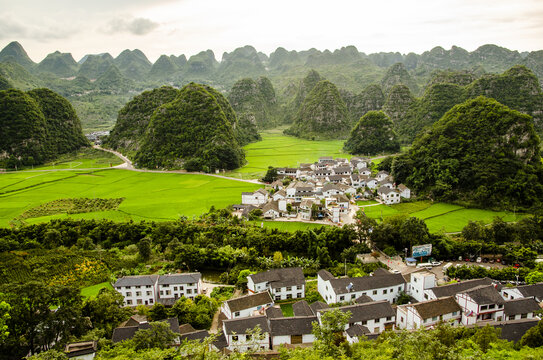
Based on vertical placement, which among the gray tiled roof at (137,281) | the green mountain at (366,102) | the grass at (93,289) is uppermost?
the green mountain at (366,102)

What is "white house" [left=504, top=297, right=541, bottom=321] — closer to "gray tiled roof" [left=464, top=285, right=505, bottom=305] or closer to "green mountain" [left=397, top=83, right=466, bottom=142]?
"gray tiled roof" [left=464, top=285, right=505, bottom=305]

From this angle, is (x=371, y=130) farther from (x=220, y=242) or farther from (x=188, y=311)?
(x=188, y=311)

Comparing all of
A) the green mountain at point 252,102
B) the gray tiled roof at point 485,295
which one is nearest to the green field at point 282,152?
the green mountain at point 252,102

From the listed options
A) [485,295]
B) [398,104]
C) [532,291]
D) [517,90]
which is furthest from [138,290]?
[398,104]

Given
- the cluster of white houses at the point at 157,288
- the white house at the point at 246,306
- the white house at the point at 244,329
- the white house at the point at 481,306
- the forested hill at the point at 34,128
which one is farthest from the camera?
the forested hill at the point at 34,128

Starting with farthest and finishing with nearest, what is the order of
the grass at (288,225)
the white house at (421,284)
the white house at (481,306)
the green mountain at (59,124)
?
the green mountain at (59,124), the grass at (288,225), the white house at (421,284), the white house at (481,306)

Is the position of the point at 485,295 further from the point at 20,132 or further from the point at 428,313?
the point at 20,132

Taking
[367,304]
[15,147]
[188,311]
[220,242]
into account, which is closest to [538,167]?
[367,304]

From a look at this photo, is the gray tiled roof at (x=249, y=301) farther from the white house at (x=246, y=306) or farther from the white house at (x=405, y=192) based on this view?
the white house at (x=405, y=192)
